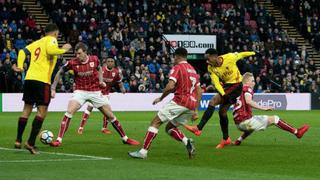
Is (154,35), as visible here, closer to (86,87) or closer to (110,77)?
(110,77)

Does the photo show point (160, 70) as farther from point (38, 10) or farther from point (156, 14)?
point (38, 10)

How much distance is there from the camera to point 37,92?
47.8 feet

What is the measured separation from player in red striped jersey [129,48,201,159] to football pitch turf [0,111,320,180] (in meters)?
0.32

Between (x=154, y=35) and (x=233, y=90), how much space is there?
24.6 metres

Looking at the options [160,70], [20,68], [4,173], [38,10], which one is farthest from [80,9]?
[4,173]

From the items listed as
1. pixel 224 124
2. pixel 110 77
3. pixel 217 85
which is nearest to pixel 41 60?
pixel 217 85

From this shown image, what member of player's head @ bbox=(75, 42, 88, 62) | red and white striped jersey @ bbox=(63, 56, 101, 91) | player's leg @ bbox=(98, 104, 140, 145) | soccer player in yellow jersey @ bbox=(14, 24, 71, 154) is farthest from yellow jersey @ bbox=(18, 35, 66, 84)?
player's leg @ bbox=(98, 104, 140, 145)

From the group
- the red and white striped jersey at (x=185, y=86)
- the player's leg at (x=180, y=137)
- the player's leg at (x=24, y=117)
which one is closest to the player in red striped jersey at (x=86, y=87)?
the player's leg at (x=24, y=117)

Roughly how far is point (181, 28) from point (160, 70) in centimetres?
500

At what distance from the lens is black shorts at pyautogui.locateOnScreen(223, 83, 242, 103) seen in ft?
57.2

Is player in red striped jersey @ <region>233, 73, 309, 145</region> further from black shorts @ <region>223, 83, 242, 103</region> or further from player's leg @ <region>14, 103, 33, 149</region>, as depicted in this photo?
player's leg @ <region>14, 103, 33, 149</region>

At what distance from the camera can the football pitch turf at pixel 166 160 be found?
36.7ft

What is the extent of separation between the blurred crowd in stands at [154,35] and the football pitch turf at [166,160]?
18566 mm

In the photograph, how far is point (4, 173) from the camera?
11180 mm
